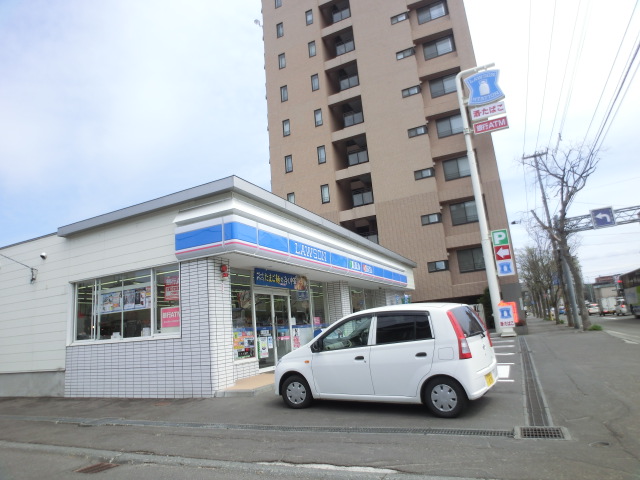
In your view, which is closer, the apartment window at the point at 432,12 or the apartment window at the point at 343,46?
the apartment window at the point at 432,12

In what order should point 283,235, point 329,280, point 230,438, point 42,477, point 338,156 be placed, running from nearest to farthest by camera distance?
1. point 42,477
2. point 230,438
3. point 283,235
4. point 329,280
5. point 338,156

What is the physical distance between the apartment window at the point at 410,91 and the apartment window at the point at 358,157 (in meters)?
5.08

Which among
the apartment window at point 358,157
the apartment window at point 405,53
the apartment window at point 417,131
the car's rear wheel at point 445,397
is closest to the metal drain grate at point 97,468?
the car's rear wheel at point 445,397

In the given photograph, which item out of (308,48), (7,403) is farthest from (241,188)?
(308,48)

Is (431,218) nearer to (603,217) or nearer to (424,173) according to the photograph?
(424,173)

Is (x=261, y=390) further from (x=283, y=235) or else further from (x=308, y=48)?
(x=308, y=48)

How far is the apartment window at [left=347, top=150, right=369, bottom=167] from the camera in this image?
1241 inches

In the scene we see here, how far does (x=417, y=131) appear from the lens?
28.3 metres

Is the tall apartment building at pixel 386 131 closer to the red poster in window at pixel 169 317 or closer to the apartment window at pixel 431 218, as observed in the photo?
the apartment window at pixel 431 218

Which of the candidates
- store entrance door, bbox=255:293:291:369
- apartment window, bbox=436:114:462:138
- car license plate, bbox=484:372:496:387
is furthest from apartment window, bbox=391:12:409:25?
car license plate, bbox=484:372:496:387

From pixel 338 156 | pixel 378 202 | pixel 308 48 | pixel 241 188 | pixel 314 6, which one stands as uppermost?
pixel 314 6

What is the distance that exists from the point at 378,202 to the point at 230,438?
24372mm

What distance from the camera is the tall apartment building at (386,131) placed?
26.9 meters

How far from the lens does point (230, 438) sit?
5832mm
